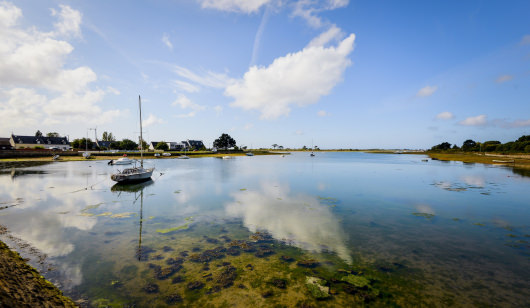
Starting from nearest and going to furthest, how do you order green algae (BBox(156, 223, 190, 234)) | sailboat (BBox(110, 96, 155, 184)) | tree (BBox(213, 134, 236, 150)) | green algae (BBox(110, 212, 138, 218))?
1. green algae (BBox(156, 223, 190, 234))
2. green algae (BBox(110, 212, 138, 218))
3. sailboat (BBox(110, 96, 155, 184))
4. tree (BBox(213, 134, 236, 150))

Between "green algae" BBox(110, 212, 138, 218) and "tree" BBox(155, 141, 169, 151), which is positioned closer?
"green algae" BBox(110, 212, 138, 218)

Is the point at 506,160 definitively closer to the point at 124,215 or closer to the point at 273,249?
the point at 273,249

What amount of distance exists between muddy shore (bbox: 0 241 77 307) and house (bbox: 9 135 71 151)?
145 meters

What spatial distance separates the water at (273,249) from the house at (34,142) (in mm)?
Result: 130424

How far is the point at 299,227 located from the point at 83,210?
63.6ft

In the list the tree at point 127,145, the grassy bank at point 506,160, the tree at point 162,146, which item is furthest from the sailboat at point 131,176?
the tree at point 127,145

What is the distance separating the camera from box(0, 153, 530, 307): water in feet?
28.9

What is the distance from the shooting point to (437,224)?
17719 millimetres

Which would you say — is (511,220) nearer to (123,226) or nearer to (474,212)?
(474,212)

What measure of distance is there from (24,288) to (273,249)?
10.0 metres

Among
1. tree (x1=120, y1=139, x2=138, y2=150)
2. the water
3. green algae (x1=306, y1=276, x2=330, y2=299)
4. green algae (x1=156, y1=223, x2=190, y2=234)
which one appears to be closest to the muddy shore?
the water

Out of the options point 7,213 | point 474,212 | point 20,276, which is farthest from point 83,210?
point 474,212

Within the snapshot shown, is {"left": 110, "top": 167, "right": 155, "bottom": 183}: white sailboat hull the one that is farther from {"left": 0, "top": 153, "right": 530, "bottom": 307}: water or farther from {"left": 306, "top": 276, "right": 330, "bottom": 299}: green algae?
{"left": 306, "top": 276, "right": 330, "bottom": 299}: green algae

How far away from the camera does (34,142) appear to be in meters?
118
